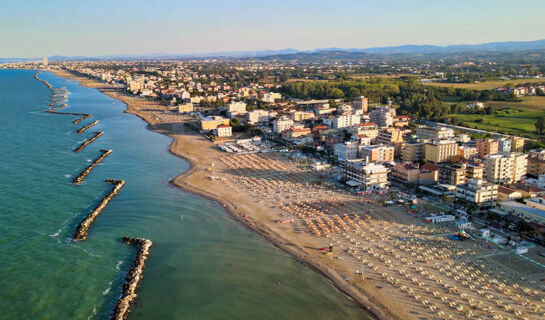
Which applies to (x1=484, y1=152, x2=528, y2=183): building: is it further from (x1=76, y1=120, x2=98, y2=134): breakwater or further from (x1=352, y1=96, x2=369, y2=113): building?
(x1=76, y1=120, x2=98, y2=134): breakwater

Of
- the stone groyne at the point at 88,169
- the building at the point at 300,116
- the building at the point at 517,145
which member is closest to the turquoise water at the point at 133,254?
the stone groyne at the point at 88,169

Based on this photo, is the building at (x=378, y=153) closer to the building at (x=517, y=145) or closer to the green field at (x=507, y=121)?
the building at (x=517, y=145)

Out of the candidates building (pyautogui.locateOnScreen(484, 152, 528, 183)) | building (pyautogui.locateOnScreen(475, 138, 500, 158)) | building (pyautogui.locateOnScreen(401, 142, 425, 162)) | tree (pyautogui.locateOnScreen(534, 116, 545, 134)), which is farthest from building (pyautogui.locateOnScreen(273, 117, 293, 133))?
tree (pyautogui.locateOnScreen(534, 116, 545, 134))

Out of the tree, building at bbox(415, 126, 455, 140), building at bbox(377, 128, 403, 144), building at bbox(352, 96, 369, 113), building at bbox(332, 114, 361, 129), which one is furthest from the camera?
building at bbox(352, 96, 369, 113)

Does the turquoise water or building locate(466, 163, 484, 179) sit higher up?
building locate(466, 163, 484, 179)

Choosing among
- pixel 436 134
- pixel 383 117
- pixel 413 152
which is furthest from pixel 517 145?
A: pixel 383 117

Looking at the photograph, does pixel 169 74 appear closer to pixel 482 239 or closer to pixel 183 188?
pixel 183 188
